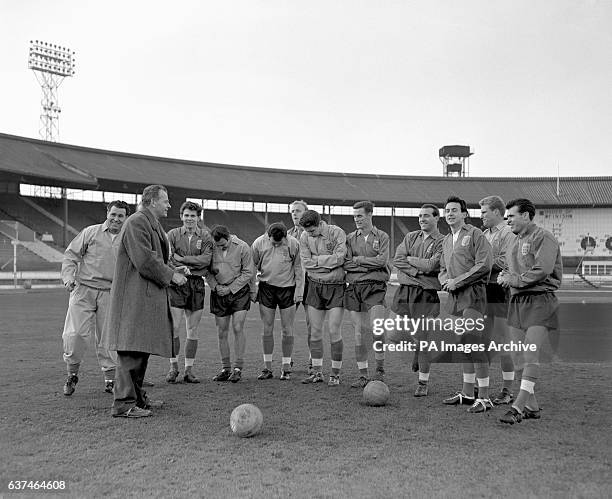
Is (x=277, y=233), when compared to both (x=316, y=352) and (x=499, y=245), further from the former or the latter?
(x=499, y=245)

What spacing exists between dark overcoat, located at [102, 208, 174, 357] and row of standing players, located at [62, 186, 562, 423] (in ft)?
0.04

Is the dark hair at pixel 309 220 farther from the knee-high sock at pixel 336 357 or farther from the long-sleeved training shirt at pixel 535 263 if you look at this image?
the long-sleeved training shirt at pixel 535 263

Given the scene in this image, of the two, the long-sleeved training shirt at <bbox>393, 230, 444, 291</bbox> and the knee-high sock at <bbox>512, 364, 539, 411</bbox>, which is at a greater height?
the long-sleeved training shirt at <bbox>393, 230, 444, 291</bbox>

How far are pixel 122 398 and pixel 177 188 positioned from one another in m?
40.5

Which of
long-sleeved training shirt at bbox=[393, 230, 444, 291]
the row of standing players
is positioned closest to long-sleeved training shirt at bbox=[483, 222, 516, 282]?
the row of standing players

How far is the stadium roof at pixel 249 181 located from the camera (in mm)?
40062

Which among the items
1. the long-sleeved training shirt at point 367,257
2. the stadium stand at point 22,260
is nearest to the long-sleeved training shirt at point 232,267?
the long-sleeved training shirt at point 367,257

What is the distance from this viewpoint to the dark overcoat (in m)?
6.13

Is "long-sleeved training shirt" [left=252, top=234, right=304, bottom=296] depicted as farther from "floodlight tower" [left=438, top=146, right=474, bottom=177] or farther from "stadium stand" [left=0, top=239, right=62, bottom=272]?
"floodlight tower" [left=438, top=146, right=474, bottom=177]

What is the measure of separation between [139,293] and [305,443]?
2413mm

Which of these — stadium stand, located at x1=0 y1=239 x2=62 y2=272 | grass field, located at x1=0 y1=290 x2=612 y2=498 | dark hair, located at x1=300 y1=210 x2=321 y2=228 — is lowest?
grass field, located at x1=0 y1=290 x2=612 y2=498

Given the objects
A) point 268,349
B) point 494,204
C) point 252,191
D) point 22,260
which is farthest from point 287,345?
point 252,191

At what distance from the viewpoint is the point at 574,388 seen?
7559mm

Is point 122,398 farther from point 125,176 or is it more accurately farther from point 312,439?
point 125,176
